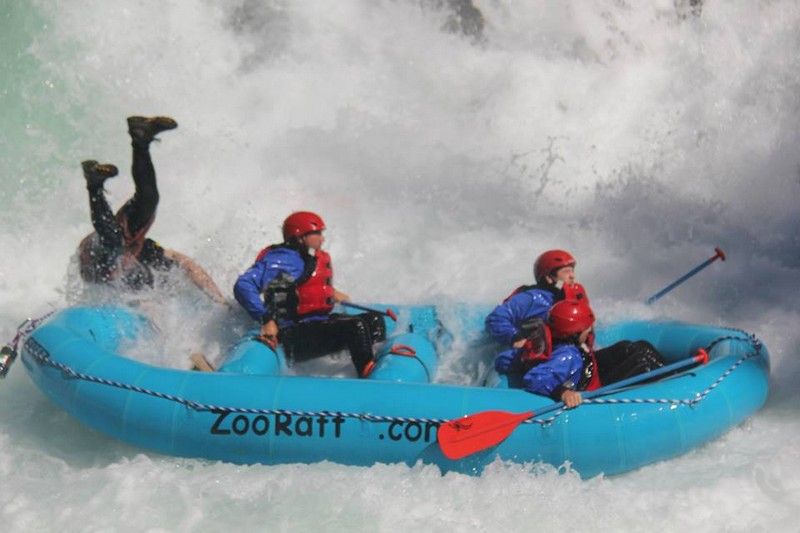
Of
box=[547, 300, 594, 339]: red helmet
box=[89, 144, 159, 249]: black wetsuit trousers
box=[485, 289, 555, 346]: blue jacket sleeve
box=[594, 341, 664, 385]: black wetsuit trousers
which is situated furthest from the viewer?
box=[89, 144, 159, 249]: black wetsuit trousers

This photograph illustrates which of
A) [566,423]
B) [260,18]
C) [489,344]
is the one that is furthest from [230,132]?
[566,423]

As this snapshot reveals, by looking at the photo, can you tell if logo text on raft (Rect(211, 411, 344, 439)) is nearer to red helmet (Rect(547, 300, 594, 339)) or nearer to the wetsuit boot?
red helmet (Rect(547, 300, 594, 339))

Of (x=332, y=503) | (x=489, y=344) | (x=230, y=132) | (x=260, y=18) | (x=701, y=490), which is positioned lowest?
(x=332, y=503)

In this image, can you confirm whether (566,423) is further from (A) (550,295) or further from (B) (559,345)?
(A) (550,295)

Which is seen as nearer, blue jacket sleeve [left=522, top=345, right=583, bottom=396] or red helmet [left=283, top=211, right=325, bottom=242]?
blue jacket sleeve [left=522, top=345, right=583, bottom=396]

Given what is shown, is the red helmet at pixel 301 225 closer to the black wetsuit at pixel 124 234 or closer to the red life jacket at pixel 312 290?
the red life jacket at pixel 312 290

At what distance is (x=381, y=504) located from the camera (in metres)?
4.16

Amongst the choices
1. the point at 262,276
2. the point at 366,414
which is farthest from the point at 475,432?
the point at 262,276

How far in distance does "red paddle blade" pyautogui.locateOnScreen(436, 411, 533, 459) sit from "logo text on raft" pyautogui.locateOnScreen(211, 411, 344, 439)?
46 centimetres

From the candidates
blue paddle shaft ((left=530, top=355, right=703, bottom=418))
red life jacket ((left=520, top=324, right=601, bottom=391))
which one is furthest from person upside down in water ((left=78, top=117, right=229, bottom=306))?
blue paddle shaft ((left=530, top=355, right=703, bottom=418))

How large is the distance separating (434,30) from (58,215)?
3.41m

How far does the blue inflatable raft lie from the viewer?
428cm

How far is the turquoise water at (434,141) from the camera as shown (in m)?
7.21

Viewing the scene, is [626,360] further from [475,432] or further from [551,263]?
[475,432]
